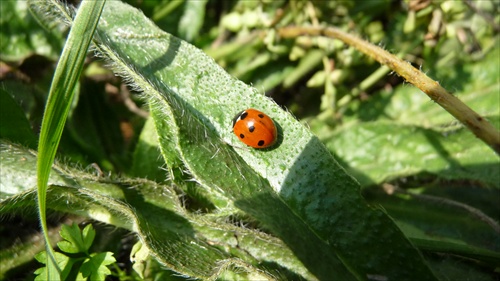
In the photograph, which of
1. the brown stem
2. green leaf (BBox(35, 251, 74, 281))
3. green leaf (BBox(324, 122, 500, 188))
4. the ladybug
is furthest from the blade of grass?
green leaf (BBox(324, 122, 500, 188))

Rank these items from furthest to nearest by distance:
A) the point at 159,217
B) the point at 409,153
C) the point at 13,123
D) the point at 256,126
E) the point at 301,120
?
the point at 301,120 < the point at 409,153 < the point at 13,123 < the point at 159,217 < the point at 256,126

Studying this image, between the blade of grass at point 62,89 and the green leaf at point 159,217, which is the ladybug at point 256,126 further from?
the blade of grass at point 62,89

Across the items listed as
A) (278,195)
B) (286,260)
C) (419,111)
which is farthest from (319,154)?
(419,111)

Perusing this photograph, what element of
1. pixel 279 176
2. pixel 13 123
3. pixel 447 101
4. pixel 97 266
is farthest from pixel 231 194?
pixel 13 123

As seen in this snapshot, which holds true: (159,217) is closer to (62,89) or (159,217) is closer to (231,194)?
(231,194)

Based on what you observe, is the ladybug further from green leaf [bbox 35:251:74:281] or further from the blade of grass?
green leaf [bbox 35:251:74:281]

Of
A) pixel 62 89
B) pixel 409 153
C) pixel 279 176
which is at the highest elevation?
pixel 409 153
